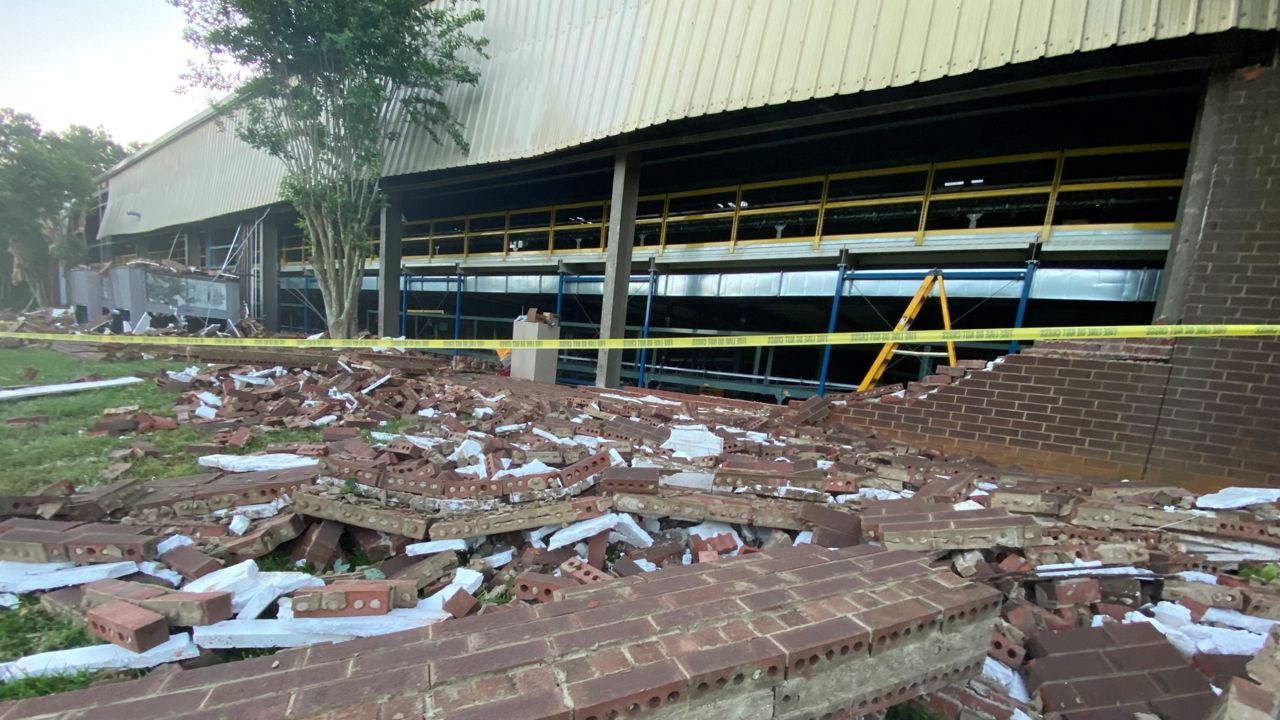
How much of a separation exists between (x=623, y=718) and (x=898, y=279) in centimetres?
815

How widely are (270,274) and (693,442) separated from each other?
21.3 metres

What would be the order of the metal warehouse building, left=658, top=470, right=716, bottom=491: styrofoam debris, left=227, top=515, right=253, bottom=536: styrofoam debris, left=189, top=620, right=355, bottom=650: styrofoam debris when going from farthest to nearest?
the metal warehouse building, left=658, top=470, right=716, bottom=491: styrofoam debris, left=227, top=515, right=253, bottom=536: styrofoam debris, left=189, top=620, right=355, bottom=650: styrofoam debris

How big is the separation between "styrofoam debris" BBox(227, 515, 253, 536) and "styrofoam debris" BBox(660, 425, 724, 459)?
3165mm

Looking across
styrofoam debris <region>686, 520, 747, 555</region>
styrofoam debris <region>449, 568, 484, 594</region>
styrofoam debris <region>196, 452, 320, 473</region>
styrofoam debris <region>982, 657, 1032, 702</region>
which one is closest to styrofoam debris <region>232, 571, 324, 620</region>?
styrofoam debris <region>449, 568, 484, 594</region>

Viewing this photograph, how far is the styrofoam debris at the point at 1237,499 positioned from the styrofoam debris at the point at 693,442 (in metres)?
3.76

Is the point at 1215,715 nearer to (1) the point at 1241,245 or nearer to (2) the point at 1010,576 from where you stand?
(2) the point at 1010,576

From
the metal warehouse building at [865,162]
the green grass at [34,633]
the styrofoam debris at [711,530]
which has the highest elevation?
the metal warehouse building at [865,162]

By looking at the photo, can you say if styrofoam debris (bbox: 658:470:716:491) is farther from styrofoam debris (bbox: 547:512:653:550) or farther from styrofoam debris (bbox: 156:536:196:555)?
styrofoam debris (bbox: 156:536:196:555)

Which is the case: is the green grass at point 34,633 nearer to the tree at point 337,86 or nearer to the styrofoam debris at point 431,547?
the styrofoam debris at point 431,547

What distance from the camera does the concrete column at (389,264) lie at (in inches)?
509

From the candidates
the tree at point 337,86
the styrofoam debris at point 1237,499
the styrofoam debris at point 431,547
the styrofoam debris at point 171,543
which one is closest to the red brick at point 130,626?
the styrofoam debris at point 171,543

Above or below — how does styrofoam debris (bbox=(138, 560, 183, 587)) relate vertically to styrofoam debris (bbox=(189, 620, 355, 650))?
below

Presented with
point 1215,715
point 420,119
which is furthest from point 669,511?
point 420,119

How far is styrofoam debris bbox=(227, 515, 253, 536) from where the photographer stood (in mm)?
2719
